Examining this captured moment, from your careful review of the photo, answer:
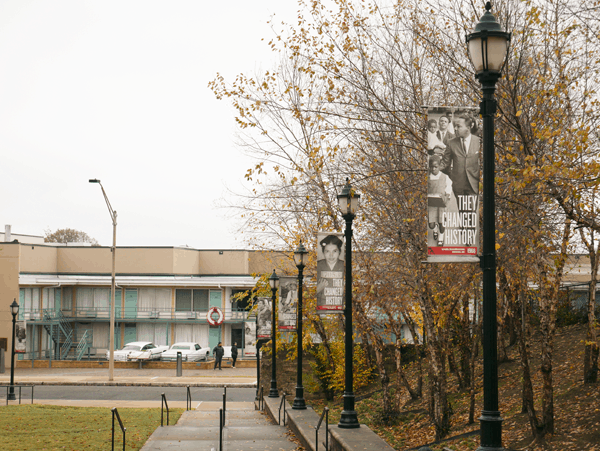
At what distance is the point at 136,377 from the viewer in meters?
36.8

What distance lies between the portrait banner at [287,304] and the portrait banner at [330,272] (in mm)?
5855

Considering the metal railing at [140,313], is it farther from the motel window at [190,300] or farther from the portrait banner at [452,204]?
the portrait banner at [452,204]

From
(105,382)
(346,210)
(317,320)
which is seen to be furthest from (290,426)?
(105,382)

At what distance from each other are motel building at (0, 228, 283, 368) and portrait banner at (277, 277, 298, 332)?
28.7m

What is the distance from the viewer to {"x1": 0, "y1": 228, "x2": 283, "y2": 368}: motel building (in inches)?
1951

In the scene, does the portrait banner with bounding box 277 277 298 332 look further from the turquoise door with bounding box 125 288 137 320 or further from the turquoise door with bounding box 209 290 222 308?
the turquoise door with bounding box 125 288 137 320

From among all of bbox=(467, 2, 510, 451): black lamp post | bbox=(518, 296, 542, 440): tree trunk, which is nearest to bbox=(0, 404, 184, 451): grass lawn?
bbox=(518, 296, 542, 440): tree trunk

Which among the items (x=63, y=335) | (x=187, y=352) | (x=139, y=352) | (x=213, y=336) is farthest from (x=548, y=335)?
(x=63, y=335)

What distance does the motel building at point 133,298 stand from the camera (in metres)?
49.6

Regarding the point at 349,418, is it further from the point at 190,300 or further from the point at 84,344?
the point at 190,300

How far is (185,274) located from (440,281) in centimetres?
3953

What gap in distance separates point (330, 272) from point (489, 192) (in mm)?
8981

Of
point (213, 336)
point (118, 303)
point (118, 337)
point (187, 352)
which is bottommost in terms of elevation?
point (187, 352)

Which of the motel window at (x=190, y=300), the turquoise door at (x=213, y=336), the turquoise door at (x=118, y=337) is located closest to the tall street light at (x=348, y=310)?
the turquoise door at (x=213, y=336)
